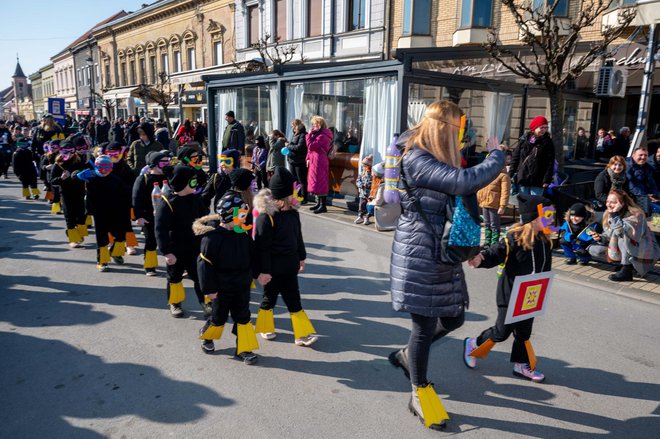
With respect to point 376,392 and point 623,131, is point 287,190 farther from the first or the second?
point 623,131

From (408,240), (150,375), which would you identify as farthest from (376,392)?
(150,375)

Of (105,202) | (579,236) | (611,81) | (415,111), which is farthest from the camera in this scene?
(415,111)

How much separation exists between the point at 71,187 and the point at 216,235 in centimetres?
434

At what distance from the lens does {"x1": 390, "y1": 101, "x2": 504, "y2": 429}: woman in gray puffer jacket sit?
8.84 feet

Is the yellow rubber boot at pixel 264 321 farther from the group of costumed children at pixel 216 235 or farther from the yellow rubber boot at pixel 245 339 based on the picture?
the yellow rubber boot at pixel 245 339

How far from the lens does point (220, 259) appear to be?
383 centimetres

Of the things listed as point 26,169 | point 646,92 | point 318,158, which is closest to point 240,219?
point 318,158

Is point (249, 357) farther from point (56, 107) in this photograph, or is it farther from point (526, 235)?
point (56, 107)

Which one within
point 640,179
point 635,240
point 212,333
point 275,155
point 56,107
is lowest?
point 212,333

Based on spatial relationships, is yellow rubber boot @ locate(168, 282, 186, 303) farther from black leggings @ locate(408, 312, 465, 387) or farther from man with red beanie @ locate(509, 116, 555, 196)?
man with red beanie @ locate(509, 116, 555, 196)

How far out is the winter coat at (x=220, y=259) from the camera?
12.6 feet

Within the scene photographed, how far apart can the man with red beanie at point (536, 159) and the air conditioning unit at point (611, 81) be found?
3.62 metres

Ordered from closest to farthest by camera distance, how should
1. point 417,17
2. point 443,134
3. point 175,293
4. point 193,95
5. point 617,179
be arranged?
point 443,134 < point 175,293 < point 617,179 < point 417,17 < point 193,95

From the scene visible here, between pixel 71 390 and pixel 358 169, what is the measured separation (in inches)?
311
